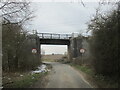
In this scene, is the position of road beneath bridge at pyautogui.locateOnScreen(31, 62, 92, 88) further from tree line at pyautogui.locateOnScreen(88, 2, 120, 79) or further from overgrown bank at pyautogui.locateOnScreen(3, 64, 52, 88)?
tree line at pyautogui.locateOnScreen(88, 2, 120, 79)

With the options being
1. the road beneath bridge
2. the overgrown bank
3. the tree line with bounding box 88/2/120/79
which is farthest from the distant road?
the tree line with bounding box 88/2/120/79

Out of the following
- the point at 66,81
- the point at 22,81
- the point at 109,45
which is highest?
the point at 109,45

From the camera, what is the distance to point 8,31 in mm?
20281

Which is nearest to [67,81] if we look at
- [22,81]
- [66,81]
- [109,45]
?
[66,81]

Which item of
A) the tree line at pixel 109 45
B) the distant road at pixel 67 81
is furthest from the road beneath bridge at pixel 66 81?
the tree line at pixel 109 45

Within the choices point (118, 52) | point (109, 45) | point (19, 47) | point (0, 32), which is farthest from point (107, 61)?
point (19, 47)

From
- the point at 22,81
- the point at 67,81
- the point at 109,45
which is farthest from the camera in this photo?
the point at 67,81

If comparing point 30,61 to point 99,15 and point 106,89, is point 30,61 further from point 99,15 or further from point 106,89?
point 106,89

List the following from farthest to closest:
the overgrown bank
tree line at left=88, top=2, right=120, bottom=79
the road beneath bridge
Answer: the road beneath bridge < the overgrown bank < tree line at left=88, top=2, right=120, bottom=79

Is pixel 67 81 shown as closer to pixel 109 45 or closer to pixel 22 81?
pixel 22 81

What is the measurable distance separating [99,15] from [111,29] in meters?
7.26

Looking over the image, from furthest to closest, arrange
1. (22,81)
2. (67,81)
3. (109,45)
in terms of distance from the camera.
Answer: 1. (67,81)
2. (22,81)
3. (109,45)

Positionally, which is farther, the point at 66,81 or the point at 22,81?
the point at 66,81

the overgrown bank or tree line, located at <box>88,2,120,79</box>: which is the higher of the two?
tree line, located at <box>88,2,120,79</box>
